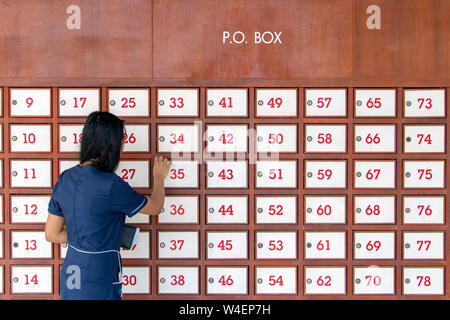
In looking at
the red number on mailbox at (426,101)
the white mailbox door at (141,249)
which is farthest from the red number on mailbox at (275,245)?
the red number on mailbox at (426,101)

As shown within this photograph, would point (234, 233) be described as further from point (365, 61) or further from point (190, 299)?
point (365, 61)

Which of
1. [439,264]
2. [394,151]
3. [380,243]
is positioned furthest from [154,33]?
[439,264]

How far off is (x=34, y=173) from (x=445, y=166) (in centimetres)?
310

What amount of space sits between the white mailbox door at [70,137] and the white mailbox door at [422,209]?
8.21 ft

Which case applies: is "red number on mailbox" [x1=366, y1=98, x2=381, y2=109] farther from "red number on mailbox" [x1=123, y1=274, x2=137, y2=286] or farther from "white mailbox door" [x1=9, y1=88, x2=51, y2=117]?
"white mailbox door" [x1=9, y1=88, x2=51, y2=117]

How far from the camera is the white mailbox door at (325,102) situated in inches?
103

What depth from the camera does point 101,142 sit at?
1959mm

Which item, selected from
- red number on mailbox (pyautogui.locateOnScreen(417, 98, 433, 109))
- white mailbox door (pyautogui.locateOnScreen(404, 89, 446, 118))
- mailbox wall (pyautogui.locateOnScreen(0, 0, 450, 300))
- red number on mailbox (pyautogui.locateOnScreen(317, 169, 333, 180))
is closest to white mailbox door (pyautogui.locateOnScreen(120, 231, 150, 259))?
mailbox wall (pyautogui.locateOnScreen(0, 0, 450, 300))

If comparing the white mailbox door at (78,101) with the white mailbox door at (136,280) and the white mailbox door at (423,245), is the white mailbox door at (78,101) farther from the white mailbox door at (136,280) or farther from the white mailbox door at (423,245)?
the white mailbox door at (423,245)

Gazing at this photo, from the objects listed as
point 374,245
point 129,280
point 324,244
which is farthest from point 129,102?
point 374,245

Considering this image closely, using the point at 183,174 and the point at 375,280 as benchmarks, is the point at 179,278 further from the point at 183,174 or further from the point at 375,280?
the point at 375,280

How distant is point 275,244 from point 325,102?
44.8 inches

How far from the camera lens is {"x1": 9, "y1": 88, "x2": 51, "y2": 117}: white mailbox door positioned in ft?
8.57

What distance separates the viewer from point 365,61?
2.60 m
